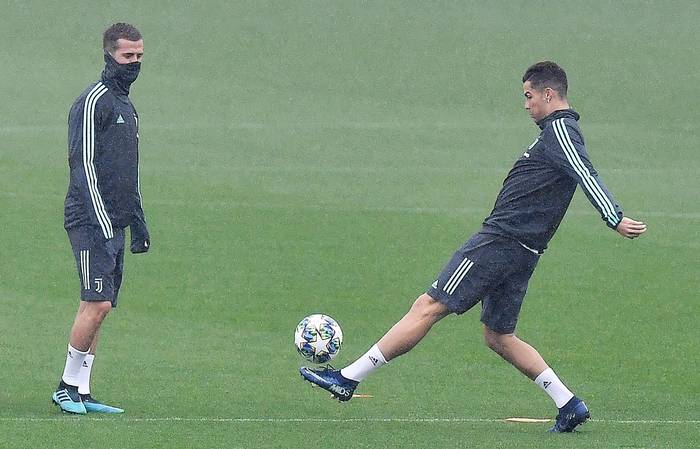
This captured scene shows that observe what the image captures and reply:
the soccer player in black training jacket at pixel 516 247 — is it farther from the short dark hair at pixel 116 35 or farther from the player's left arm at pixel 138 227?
the short dark hair at pixel 116 35

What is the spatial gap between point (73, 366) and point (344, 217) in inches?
390

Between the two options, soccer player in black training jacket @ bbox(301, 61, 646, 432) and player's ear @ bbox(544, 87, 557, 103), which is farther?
player's ear @ bbox(544, 87, 557, 103)

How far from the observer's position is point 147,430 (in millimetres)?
8969

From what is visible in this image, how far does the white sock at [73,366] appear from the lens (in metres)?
9.74

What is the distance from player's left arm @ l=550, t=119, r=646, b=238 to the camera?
29.4 ft

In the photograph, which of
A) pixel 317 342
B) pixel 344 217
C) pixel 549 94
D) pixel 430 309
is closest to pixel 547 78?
pixel 549 94

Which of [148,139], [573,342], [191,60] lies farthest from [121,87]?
[191,60]

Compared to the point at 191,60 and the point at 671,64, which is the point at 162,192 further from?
Answer: the point at 671,64

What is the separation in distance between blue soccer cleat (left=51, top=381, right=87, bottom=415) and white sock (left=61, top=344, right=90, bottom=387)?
0.04 metres

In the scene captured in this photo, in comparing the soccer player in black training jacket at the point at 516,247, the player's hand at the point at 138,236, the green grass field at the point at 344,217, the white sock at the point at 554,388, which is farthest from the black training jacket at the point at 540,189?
the player's hand at the point at 138,236

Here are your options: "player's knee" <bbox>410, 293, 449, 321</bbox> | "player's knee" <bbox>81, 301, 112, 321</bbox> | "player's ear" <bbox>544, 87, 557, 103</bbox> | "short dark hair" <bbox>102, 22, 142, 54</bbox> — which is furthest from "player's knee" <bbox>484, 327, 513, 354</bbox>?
"short dark hair" <bbox>102, 22, 142, 54</bbox>

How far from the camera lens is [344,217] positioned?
1950 centimetres

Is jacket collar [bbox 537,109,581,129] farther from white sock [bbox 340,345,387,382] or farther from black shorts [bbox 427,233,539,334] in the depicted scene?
white sock [bbox 340,345,387,382]

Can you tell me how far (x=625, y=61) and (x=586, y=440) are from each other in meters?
22.7
